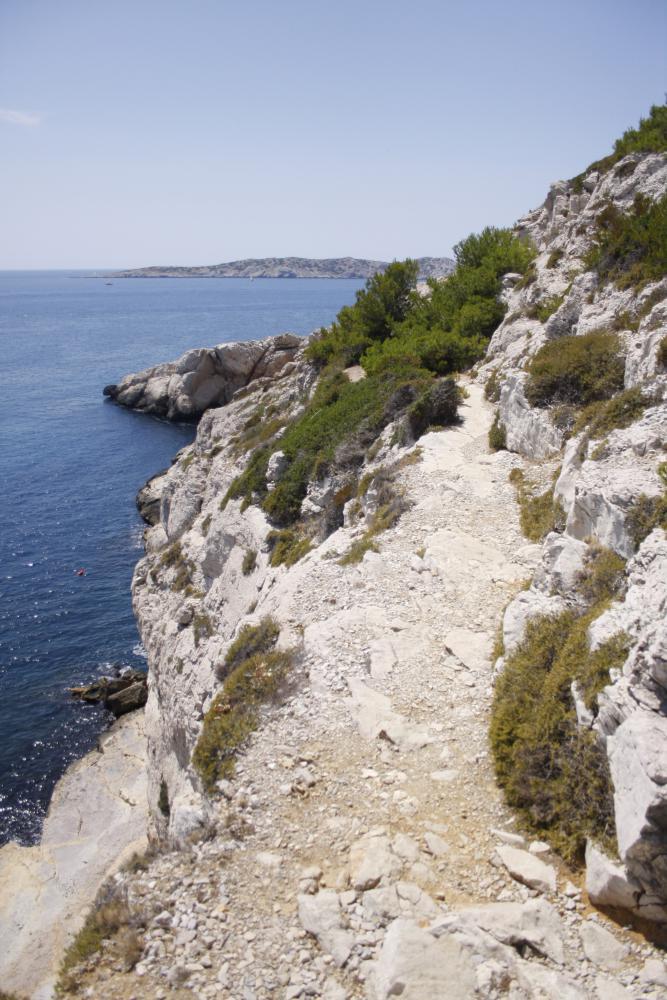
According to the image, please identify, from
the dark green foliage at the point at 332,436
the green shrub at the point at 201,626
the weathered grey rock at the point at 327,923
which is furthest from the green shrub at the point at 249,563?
the weathered grey rock at the point at 327,923

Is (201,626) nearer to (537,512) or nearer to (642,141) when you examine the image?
(537,512)

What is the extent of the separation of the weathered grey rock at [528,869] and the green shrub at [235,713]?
4658mm

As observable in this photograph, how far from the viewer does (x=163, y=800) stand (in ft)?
62.1

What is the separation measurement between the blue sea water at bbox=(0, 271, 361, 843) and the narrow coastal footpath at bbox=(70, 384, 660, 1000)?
1895 cm

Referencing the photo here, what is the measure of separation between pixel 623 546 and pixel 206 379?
69.2 metres

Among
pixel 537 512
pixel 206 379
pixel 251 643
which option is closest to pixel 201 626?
pixel 251 643

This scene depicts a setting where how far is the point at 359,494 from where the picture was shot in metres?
19.8

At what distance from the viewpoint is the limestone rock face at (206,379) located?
7281cm

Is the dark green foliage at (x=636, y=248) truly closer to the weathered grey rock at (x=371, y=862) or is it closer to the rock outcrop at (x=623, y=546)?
the rock outcrop at (x=623, y=546)

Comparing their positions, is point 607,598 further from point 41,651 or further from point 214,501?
point 41,651

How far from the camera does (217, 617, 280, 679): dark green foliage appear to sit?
14.2 meters

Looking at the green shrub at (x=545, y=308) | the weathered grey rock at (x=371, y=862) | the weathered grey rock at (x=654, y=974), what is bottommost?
the weathered grey rock at (x=371, y=862)

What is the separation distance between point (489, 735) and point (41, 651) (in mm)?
29959

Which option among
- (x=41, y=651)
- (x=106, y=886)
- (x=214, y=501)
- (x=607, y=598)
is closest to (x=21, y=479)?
(x=41, y=651)
